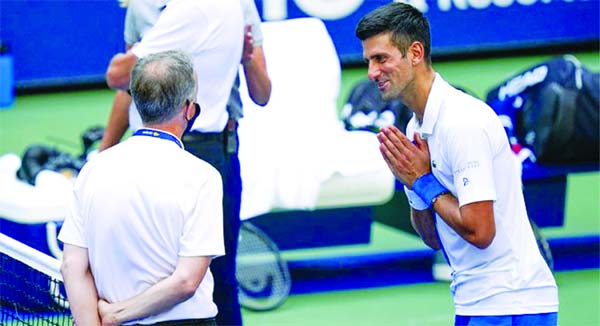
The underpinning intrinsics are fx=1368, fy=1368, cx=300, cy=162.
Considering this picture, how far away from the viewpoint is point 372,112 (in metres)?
7.39

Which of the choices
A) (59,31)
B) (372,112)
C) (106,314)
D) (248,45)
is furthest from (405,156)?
(59,31)

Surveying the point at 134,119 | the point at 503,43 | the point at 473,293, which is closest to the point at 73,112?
the point at 503,43

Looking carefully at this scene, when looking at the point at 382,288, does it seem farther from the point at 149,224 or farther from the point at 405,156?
the point at 149,224

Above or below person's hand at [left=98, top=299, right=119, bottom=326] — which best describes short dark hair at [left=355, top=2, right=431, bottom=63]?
above

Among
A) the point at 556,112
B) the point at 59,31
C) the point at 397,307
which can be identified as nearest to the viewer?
the point at 397,307

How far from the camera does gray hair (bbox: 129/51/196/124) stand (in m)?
3.50

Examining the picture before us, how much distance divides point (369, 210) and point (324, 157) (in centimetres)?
36

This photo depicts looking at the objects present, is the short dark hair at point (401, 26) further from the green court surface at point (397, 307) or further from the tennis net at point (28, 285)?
the green court surface at point (397, 307)

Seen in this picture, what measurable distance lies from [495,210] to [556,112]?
3.24 m

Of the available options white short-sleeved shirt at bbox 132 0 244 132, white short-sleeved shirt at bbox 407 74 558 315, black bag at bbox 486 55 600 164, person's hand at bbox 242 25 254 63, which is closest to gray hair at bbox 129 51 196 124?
white short-sleeved shirt at bbox 407 74 558 315

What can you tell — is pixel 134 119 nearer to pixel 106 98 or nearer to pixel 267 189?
pixel 267 189

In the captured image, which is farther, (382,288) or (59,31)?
(59,31)

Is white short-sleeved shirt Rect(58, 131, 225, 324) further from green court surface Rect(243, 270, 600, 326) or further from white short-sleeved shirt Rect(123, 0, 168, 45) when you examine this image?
green court surface Rect(243, 270, 600, 326)

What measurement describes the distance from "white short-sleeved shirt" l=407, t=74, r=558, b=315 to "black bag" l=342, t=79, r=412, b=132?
3.34 meters
